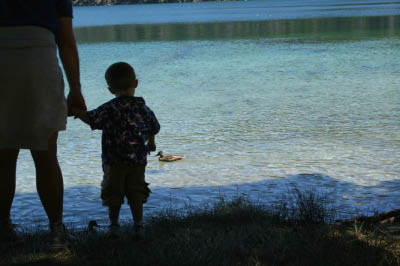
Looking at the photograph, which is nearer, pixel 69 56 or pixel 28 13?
pixel 28 13

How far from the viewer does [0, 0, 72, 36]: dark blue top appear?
318 cm

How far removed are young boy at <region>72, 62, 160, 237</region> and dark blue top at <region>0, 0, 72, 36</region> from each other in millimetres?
625

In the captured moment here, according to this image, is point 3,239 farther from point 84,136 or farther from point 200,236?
point 84,136

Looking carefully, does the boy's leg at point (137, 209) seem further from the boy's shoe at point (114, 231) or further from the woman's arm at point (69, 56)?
Answer: the woman's arm at point (69, 56)

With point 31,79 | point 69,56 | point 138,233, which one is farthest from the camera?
point 138,233

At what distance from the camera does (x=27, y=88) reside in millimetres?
3193

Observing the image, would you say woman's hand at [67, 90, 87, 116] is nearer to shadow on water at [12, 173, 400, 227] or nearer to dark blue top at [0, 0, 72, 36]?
dark blue top at [0, 0, 72, 36]

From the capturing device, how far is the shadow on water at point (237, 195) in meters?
5.30

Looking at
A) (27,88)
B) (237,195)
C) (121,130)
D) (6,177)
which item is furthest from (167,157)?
(27,88)

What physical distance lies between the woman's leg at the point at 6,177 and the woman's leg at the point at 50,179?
167 mm

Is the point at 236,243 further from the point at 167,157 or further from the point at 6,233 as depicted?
the point at 167,157

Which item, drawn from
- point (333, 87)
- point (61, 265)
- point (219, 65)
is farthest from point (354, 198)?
point (219, 65)

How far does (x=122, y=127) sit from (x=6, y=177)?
0.76m

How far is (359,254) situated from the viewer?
3.17 metres
